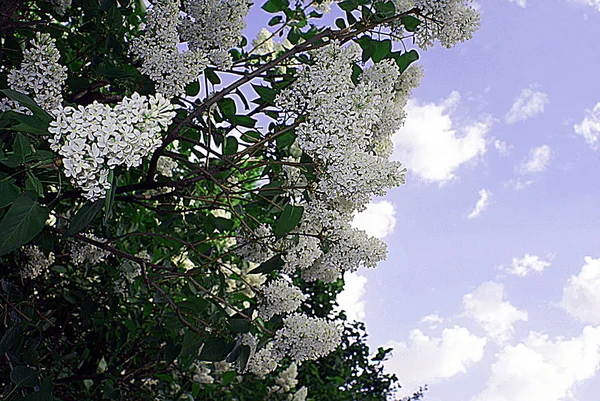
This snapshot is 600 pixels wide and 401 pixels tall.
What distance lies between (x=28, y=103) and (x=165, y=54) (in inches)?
23.3

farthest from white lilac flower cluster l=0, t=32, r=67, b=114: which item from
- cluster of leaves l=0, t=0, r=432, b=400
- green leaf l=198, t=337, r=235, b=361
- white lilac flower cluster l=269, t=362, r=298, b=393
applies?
white lilac flower cluster l=269, t=362, r=298, b=393

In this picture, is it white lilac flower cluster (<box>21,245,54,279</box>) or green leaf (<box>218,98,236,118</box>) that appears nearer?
green leaf (<box>218,98,236,118</box>)

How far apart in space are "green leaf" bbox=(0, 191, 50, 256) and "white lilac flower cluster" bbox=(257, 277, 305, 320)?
1.09 metres

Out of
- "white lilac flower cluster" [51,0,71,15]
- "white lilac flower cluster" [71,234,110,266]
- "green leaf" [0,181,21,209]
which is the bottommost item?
Answer: "green leaf" [0,181,21,209]

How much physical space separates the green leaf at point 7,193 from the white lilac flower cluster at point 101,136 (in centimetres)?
13

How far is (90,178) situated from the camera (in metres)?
1.17

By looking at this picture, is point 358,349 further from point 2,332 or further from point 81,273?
point 2,332

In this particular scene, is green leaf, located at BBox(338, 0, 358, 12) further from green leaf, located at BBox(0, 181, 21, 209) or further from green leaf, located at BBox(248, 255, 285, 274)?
green leaf, located at BBox(0, 181, 21, 209)

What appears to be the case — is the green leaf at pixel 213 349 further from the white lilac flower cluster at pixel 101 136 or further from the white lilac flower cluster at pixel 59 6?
the white lilac flower cluster at pixel 59 6

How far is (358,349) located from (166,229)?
10.5ft

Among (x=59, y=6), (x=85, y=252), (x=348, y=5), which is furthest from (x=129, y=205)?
(x=348, y=5)

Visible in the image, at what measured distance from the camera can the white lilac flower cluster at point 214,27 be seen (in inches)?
71.3

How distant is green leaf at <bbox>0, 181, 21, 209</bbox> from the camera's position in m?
1.20

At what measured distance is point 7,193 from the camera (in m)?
1.21
